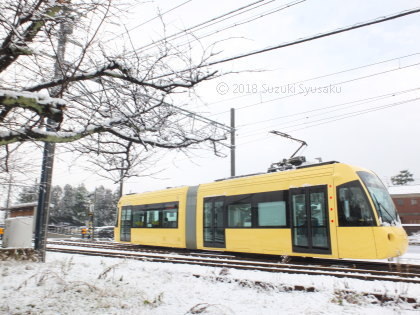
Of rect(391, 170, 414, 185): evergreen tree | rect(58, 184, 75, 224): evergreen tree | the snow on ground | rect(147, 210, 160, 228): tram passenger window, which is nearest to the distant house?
rect(391, 170, 414, 185): evergreen tree

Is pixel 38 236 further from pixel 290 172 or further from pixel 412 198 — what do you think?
pixel 412 198

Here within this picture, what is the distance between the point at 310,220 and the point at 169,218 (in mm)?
6975

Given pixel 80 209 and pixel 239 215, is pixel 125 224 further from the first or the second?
pixel 80 209

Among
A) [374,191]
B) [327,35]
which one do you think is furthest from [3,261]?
[374,191]

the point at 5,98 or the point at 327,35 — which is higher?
the point at 327,35

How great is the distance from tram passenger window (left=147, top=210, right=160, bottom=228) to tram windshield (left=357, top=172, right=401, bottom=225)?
30.7 ft

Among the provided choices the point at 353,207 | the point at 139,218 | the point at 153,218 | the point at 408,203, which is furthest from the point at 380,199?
the point at 408,203

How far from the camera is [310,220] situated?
385 inches

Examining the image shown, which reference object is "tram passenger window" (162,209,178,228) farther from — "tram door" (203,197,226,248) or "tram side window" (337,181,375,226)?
"tram side window" (337,181,375,226)

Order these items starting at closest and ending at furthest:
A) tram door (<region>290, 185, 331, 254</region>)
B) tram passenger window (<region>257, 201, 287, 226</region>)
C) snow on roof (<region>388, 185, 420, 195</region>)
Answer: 1. tram door (<region>290, 185, 331, 254</region>)
2. tram passenger window (<region>257, 201, 287, 226</region>)
3. snow on roof (<region>388, 185, 420, 195</region>)

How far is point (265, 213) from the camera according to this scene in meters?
11.1

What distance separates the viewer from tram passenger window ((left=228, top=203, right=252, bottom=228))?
11.7 meters

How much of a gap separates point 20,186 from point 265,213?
7669mm

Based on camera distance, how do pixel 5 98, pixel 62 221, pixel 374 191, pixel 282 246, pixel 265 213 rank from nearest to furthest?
1. pixel 5 98
2. pixel 374 191
3. pixel 282 246
4. pixel 265 213
5. pixel 62 221
